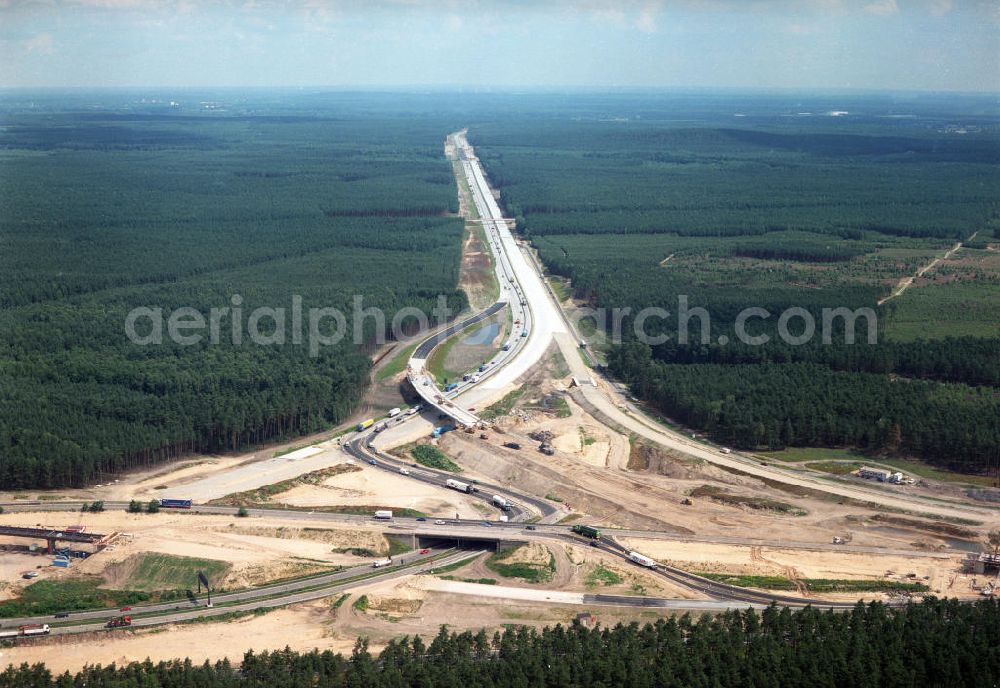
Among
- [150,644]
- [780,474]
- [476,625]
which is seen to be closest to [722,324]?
[780,474]

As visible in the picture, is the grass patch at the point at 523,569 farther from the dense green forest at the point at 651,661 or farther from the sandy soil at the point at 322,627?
the dense green forest at the point at 651,661

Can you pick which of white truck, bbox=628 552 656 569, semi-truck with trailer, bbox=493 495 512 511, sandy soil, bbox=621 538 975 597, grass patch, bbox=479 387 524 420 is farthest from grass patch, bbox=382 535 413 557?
grass patch, bbox=479 387 524 420

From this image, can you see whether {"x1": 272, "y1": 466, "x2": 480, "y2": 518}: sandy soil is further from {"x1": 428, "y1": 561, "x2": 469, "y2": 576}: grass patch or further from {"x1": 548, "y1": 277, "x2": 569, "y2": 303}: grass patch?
{"x1": 548, "y1": 277, "x2": 569, "y2": 303}: grass patch

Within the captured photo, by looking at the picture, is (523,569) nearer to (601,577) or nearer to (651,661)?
(601,577)

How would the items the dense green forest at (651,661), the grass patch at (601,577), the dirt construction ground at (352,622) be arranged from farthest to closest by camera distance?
the grass patch at (601,577)
the dirt construction ground at (352,622)
the dense green forest at (651,661)

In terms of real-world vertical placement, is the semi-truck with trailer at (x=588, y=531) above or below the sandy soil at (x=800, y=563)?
above

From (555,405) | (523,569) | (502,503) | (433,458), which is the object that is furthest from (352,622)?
(555,405)

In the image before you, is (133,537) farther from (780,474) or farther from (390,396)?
(780,474)

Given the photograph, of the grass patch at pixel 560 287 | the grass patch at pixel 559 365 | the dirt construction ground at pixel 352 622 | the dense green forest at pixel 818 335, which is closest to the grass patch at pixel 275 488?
the dirt construction ground at pixel 352 622
